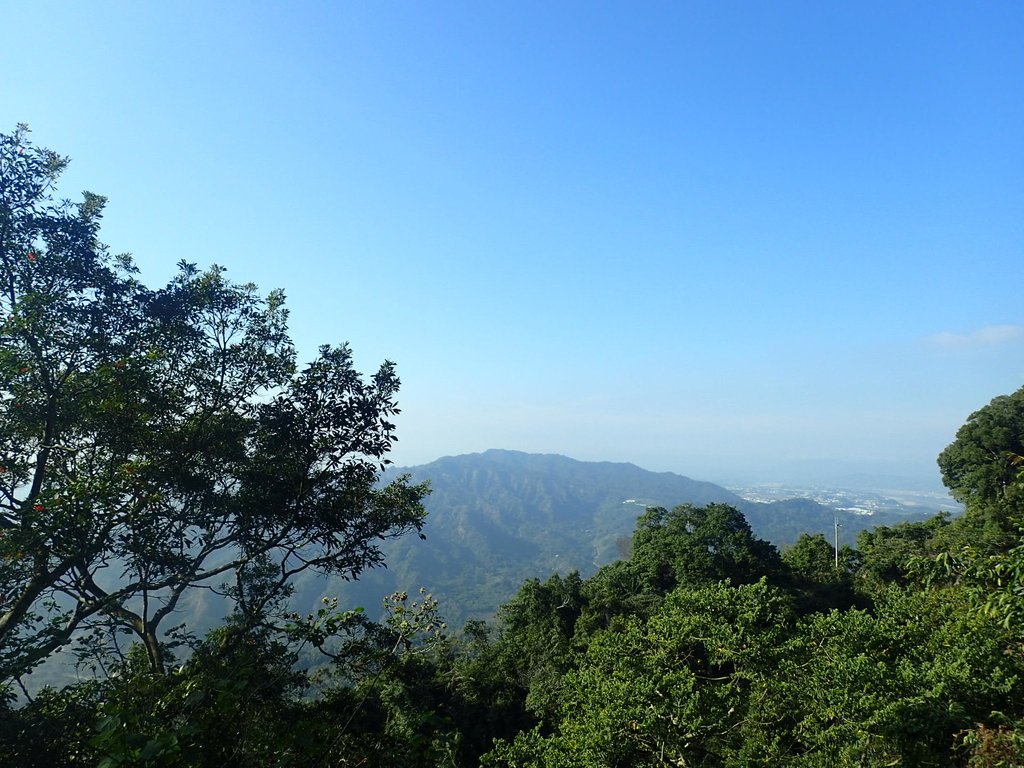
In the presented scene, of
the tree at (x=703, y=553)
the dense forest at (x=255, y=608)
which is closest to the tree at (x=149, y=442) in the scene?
the dense forest at (x=255, y=608)

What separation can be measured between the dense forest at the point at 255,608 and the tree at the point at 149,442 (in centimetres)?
3

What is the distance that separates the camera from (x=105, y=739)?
2439mm

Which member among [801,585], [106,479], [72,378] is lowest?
[801,585]

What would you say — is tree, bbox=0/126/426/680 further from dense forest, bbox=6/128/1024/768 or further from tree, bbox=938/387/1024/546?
tree, bbox=938/387/1024/546

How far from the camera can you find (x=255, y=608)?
23.3 ft

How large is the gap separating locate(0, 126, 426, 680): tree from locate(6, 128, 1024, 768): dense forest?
34 mm

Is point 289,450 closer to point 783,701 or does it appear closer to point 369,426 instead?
point 369,426

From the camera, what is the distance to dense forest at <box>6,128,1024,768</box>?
418cm

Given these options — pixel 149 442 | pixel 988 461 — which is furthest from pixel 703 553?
pixel 149 442

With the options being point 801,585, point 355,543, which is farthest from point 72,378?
point 801,585

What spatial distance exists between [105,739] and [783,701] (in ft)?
35.7

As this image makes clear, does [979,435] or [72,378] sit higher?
[72,378]

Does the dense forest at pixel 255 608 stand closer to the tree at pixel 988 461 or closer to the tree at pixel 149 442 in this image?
the tree at pixel 149 442

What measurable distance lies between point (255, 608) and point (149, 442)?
110 inches
